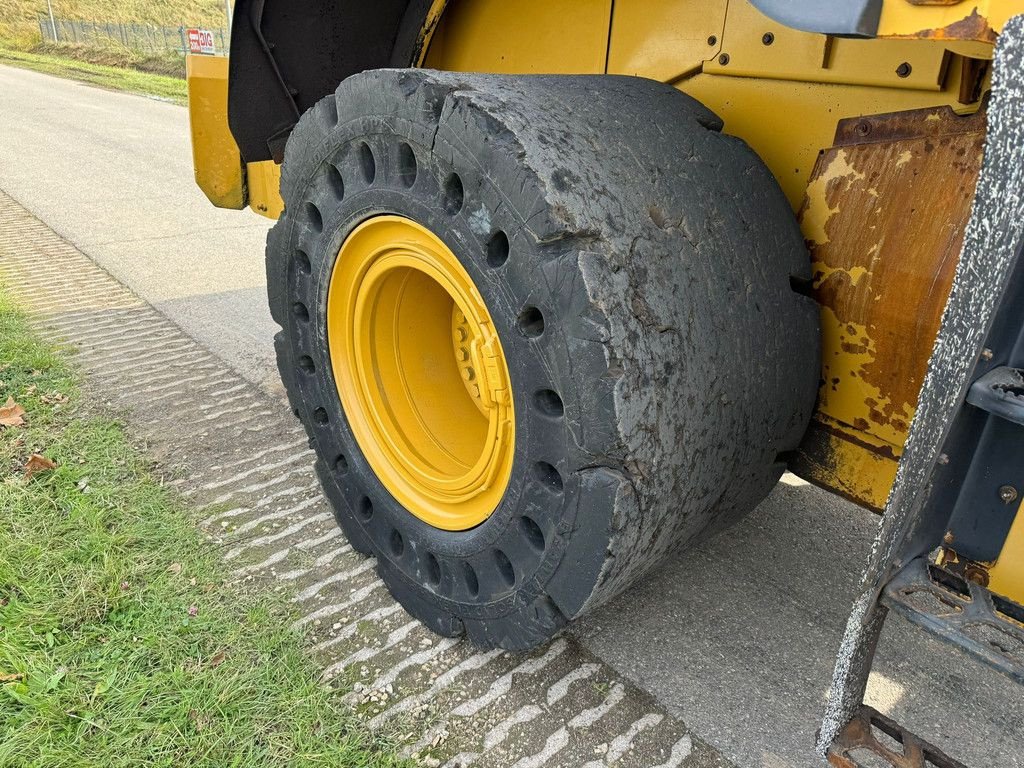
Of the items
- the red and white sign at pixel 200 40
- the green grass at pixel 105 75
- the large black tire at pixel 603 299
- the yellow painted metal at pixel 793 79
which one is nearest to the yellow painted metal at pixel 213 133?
the large black tire at pixel 603 299

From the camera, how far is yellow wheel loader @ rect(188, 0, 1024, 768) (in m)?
1.10

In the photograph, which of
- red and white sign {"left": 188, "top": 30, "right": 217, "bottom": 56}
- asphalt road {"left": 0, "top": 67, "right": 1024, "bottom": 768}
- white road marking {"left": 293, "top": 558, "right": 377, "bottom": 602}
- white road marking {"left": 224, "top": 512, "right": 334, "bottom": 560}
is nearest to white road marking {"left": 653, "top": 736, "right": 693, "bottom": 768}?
asphalt road {"left": 0, "top": 67, "right": 1024, "bottom": 768}

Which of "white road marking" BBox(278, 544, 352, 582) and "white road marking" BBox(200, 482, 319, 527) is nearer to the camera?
"white road marking" BBox(278, 544, 352, 582)

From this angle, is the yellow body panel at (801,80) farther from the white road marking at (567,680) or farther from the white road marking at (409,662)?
the white road marking at (409,662)

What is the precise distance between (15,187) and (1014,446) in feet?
28.1

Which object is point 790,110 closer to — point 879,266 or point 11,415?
point 879,266

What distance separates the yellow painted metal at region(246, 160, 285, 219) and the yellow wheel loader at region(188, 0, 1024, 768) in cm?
115

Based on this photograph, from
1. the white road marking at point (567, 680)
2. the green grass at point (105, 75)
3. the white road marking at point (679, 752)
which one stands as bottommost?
the green grass at point (105, 75)

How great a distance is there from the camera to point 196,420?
3.21m

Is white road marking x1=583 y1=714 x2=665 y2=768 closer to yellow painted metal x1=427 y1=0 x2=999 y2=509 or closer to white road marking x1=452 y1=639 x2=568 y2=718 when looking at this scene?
white road marking x1=452 y1=639 x2=568 y2=718

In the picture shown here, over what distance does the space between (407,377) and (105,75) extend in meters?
24.7

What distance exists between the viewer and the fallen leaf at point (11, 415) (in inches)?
119

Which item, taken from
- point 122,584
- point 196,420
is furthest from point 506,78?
point 196,420

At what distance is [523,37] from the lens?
227 cm
